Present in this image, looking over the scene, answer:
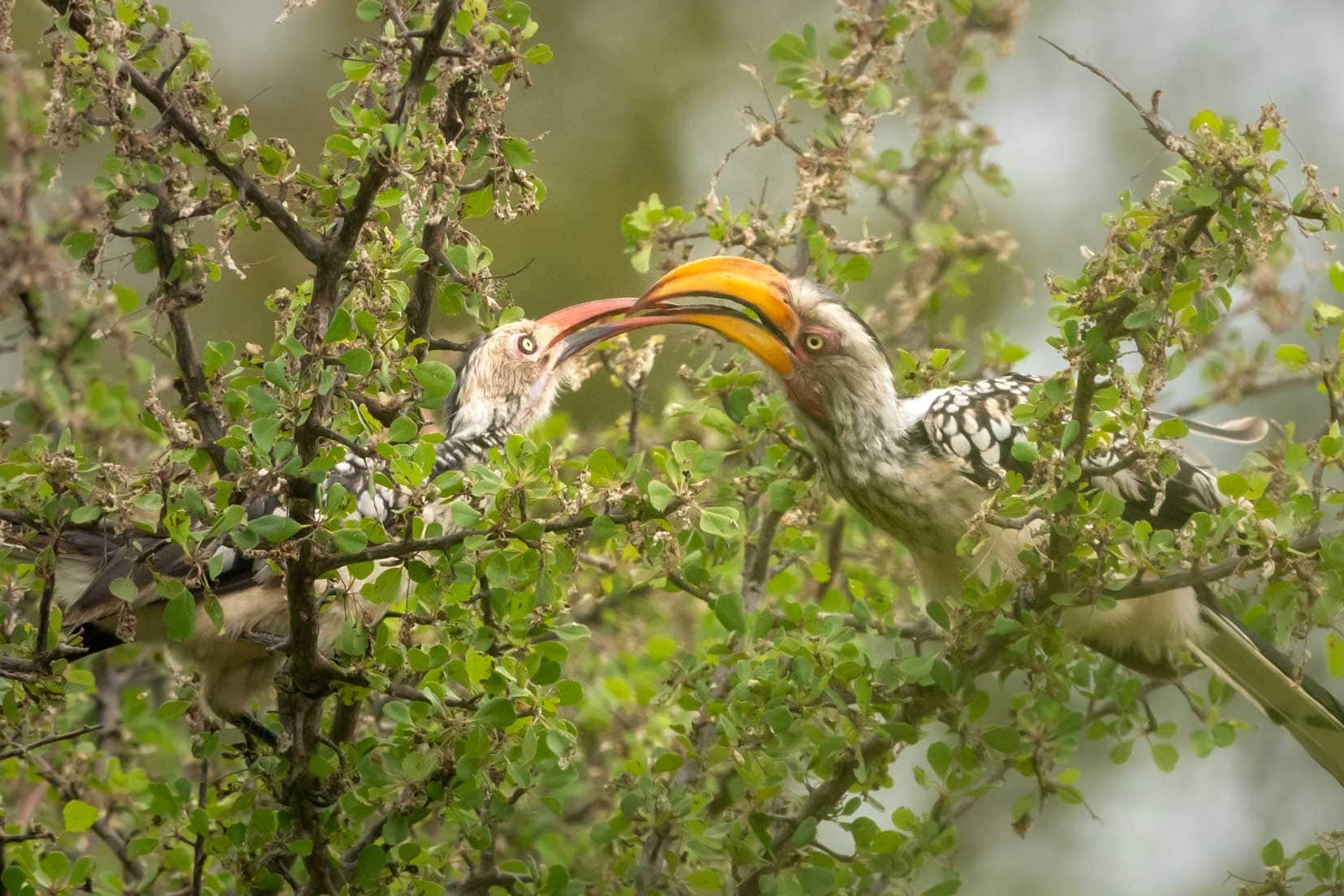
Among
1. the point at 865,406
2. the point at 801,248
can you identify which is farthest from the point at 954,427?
the point at 801,248

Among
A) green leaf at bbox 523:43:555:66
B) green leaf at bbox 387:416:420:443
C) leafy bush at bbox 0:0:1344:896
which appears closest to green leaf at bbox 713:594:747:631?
leafy bush at bbox 0:0:1344:896

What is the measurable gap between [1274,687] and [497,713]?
2269mm

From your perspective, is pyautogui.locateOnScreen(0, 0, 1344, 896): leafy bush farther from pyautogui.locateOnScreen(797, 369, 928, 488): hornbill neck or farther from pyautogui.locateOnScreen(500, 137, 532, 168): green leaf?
pyautogui.locateOnScreen(797, 369, 928, 488): hornbill neck

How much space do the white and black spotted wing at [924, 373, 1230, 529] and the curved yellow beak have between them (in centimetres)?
47

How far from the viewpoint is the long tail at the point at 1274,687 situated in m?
3.75

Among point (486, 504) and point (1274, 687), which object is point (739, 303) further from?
point (1274, 687)

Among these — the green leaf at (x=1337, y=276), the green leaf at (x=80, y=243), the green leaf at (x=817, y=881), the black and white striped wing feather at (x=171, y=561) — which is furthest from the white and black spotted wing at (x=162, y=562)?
the green leaf at (x=1337, y=276)

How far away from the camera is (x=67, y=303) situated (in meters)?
1.80

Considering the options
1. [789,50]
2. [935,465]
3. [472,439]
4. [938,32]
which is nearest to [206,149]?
[789,50]

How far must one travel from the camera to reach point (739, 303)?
162 inches

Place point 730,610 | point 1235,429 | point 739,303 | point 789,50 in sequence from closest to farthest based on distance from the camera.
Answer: point 730,610 → point 789,50 → point 739,303 → point 1235,429

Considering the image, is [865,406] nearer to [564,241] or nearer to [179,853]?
[179,853]

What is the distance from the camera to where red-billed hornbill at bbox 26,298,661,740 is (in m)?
3.01

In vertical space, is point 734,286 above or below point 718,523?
above
